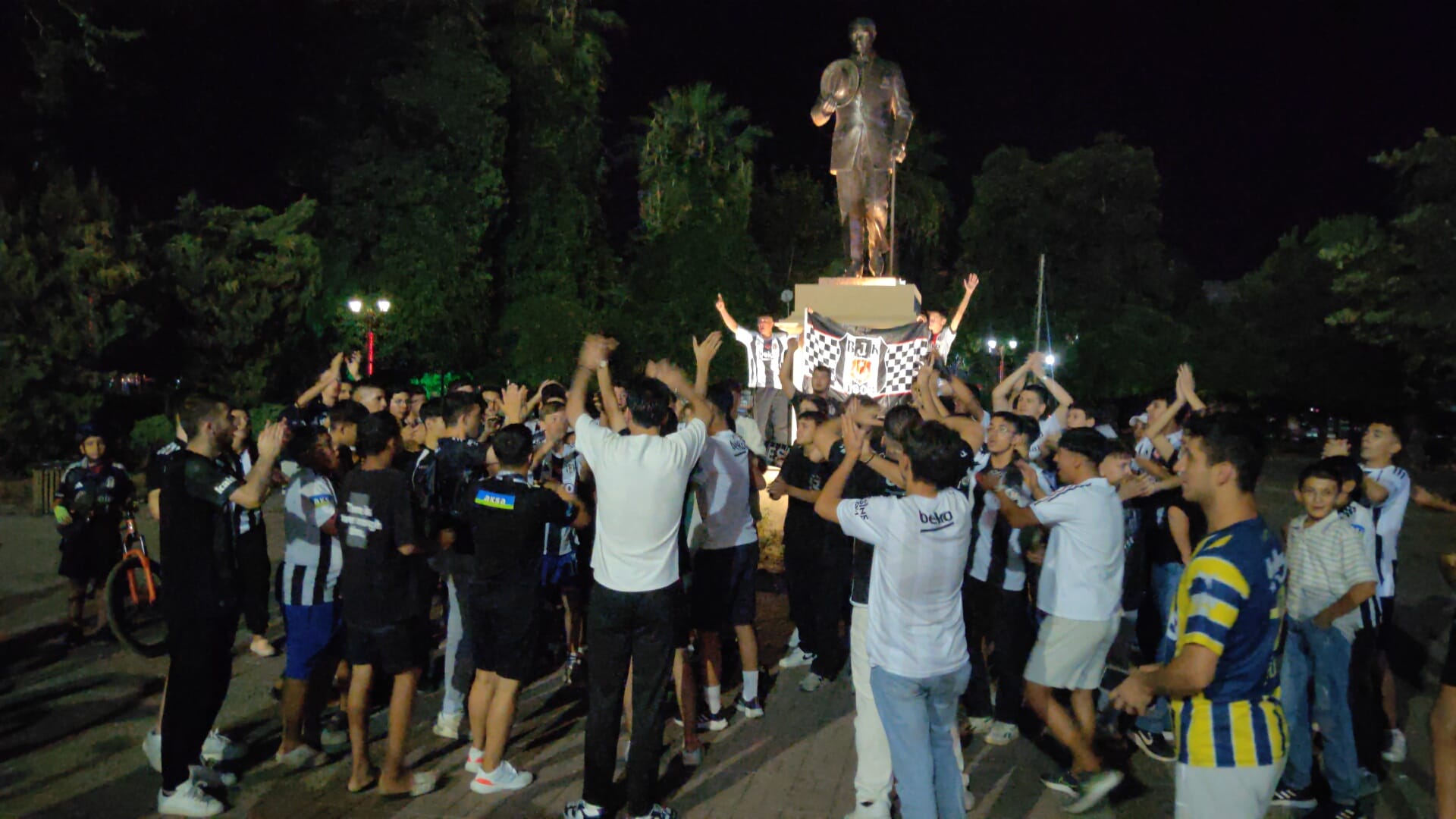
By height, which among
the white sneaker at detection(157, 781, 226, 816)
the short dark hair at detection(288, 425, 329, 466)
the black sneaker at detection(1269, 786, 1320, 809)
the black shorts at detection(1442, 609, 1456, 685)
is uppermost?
the short dark hair at detection(288, 425, 329, 466)

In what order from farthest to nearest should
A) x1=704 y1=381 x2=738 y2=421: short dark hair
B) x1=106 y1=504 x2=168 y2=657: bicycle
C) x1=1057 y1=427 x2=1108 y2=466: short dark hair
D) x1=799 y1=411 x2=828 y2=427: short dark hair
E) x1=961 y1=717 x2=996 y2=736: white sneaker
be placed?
x1=106 y1=504 x2=168 y2=657: bicycle
x1=704 y1=381 x2=738 y2=421: short dark hair
x1=799 y1=411 x2=828 y2=427: short dark hair
x1=961 y1=717 x2=996 y2=736: white sneaker
x1=1057 y1=427 x2=1108 y2=466: short dark hair

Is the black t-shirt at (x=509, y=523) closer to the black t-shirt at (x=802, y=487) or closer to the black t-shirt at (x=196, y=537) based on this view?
the black t-shirt at (x=196, y=537)

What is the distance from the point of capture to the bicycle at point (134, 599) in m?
6.66

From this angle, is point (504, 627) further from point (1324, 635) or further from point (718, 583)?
point (1324, 635)

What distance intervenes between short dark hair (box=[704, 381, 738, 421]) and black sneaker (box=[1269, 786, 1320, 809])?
332 centimetres

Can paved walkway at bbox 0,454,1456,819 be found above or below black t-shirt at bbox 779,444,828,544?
below

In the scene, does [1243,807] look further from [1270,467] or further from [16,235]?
[1270,467]

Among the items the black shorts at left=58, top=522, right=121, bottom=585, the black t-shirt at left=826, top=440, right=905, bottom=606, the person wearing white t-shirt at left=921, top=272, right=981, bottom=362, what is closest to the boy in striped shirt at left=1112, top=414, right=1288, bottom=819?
the black t-shirt at left=826, top=440, right=905, bottom=606

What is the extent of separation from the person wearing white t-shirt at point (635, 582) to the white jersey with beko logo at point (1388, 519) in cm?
377

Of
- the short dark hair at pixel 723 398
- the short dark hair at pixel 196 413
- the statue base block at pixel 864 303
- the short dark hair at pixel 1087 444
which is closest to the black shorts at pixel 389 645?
the short dark hair at pixel 196 413

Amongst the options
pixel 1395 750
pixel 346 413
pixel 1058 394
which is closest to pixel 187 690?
pixel 346 413

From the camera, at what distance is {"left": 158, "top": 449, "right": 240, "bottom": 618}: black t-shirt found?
4.32 metres

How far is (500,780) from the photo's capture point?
461cm

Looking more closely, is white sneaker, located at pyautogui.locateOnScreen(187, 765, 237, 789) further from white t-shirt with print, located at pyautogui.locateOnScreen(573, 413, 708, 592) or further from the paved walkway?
white t-shirt with print, located at pyautogui.locateOnScreen(573, 413, 708, 592)
